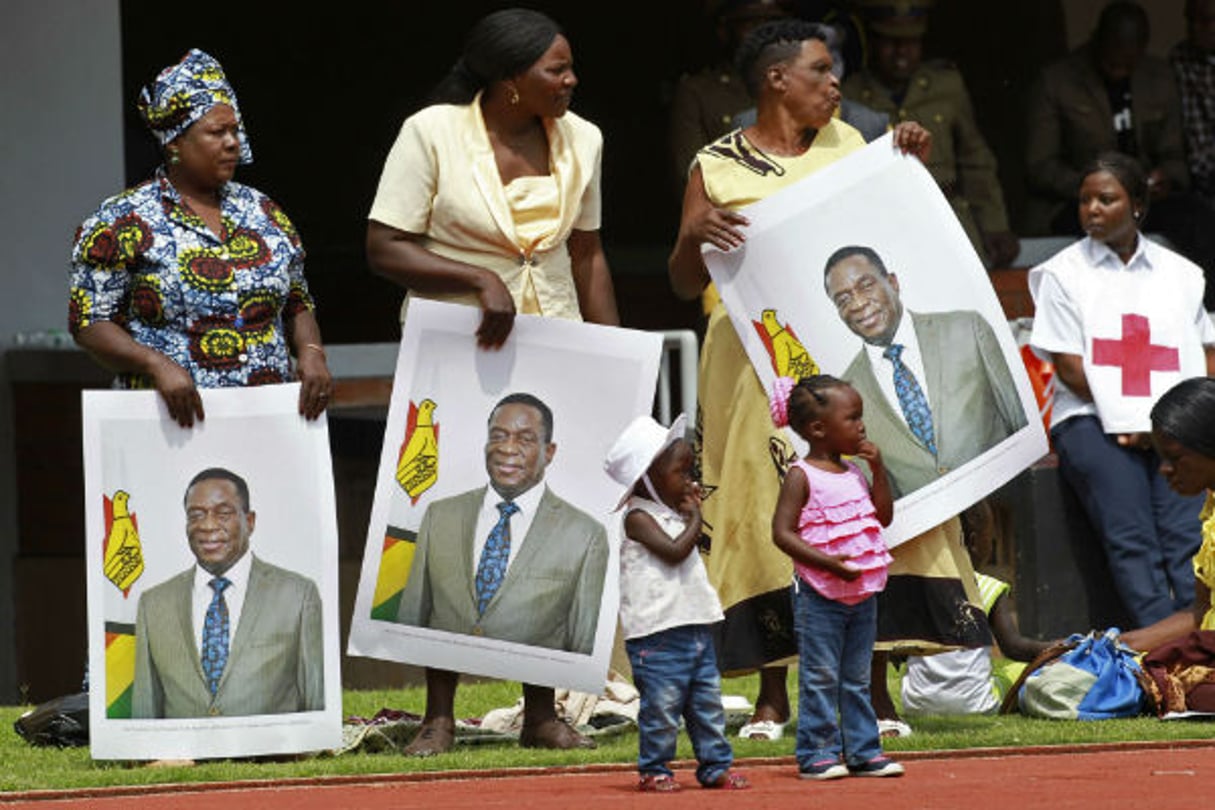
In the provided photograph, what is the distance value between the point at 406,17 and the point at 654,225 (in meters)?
1.77

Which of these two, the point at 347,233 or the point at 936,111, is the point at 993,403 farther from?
the point at 347,233

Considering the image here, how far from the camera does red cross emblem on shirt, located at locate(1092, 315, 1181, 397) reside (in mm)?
12320

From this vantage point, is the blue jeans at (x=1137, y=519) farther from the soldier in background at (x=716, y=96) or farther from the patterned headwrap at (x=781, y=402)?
the patterned headwrap at (x=781, y=402)

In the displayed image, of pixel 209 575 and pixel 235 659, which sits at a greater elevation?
pixel 209 575

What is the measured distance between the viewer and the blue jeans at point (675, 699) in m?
8.74

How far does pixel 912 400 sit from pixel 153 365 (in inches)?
87.4

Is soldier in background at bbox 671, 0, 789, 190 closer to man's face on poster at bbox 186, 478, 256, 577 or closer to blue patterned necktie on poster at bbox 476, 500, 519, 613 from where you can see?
blue patterned necktie on poster at bbox 476, 500, 519, 613

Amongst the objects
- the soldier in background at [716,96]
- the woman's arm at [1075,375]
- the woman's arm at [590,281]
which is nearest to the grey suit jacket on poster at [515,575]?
the woman's arm at [590,281]

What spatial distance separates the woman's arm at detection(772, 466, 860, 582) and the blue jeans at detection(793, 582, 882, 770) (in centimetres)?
11

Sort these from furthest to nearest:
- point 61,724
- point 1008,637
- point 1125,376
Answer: point 1125,376 → point 1008,637 → point 61,724

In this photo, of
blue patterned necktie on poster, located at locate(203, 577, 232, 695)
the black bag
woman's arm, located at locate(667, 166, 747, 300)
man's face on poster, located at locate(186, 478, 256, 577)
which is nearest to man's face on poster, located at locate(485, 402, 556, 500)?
woman's arm, located at locate(667, 166, 747, 300)

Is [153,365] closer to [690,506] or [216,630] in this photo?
[216,630]

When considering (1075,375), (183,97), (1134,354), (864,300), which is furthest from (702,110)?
(183,97)

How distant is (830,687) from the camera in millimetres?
8938
